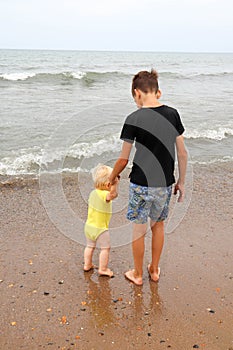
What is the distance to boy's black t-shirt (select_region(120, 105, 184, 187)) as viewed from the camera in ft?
8.61

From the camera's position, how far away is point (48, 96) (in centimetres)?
1452

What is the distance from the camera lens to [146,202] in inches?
114

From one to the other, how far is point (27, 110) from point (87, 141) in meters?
3.99

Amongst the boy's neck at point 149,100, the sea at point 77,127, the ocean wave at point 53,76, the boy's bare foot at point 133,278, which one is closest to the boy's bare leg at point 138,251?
the boy's bare foot at point 133,278

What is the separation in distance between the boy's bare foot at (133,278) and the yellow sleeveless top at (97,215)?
0.41 m

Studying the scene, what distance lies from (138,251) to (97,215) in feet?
1.51

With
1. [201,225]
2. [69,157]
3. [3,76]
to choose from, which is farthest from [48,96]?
[201,225]

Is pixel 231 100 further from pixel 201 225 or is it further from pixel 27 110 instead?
pixel 201 225

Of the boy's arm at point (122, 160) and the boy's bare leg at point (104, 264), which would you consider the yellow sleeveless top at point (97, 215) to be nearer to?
the boy's bare leg at point (104, 264)

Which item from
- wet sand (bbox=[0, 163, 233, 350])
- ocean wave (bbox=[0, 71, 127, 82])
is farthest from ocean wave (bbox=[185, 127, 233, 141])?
Answer: ocean wave (bbox=[0, 71, 127, 82])

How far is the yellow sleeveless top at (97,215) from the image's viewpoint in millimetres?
3182

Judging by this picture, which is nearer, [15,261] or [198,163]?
[15,261]

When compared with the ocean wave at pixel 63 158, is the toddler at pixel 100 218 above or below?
above

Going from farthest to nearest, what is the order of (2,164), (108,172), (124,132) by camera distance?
(2,164) → (108,172) → (124,132)
